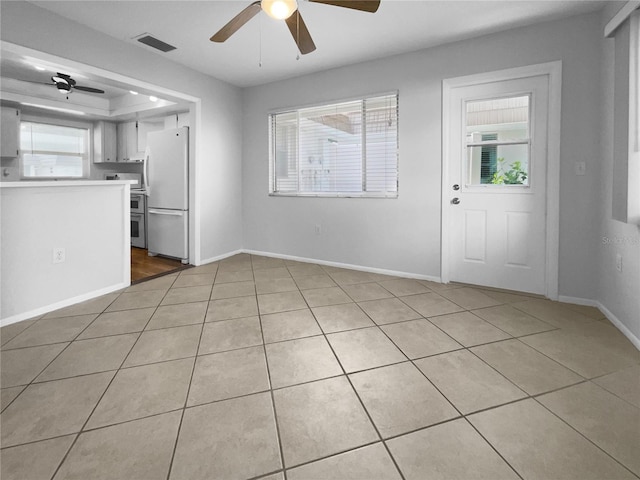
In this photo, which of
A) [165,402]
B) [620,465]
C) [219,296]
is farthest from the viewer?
[219,296]

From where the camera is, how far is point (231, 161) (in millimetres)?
4875

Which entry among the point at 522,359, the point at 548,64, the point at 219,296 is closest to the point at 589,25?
the point at 548,64

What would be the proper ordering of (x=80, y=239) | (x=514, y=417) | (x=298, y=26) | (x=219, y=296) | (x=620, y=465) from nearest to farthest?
(x=620, y=465), (x=514, y=417), (x=298, y=26), (x=80, y=239), (x=219, y=296)

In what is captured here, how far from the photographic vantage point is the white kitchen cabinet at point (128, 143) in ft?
19.5

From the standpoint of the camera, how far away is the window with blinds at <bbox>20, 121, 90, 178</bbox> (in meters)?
5.45

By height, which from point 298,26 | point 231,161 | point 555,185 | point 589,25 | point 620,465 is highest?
point 589,25

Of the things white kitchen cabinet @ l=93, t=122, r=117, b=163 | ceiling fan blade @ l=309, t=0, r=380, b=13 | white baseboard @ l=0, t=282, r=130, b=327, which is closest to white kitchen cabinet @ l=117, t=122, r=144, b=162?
white kitchen cabinet @ l=93, t=122, r=117, b=163

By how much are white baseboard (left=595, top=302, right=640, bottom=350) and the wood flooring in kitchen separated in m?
4.34

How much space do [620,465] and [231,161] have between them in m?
4.80

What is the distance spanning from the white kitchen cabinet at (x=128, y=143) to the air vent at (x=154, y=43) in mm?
2871

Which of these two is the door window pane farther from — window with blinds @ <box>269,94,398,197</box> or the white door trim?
window with blinds @ <box>269,94,398,197</box>

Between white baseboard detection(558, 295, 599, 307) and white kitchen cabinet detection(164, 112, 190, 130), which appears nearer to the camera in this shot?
white baseboard detection(558, 295, 599, 307)

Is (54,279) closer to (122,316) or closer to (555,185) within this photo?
(122,316)

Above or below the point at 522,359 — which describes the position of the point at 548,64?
above
